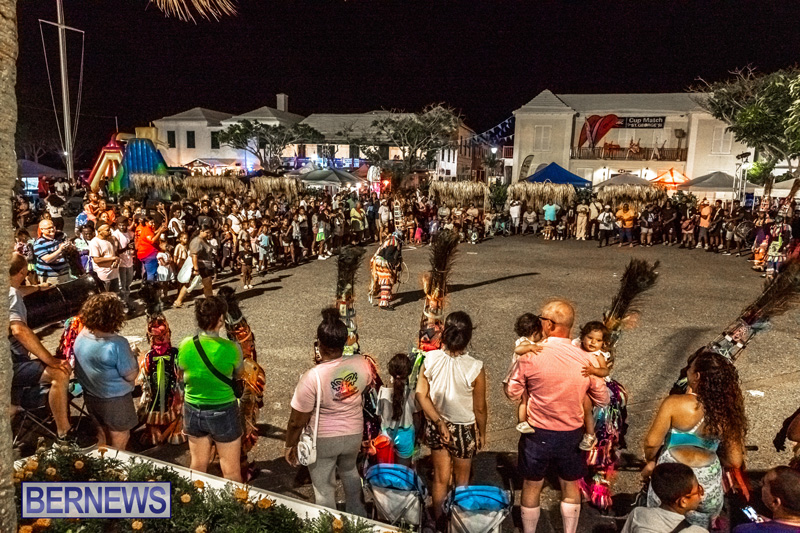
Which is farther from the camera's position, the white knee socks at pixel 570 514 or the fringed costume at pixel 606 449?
the fringed costume at pixel 606 449

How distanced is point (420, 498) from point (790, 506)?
1708 mm

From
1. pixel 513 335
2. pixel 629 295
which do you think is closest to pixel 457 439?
pixel 629 295

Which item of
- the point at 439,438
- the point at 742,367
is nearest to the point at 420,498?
the point at 439,438

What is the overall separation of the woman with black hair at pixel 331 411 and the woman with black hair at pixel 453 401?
40cm

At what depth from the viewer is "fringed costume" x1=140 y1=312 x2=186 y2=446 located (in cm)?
464

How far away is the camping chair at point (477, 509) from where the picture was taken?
290 cm

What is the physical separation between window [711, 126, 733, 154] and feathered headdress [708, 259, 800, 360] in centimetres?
3266

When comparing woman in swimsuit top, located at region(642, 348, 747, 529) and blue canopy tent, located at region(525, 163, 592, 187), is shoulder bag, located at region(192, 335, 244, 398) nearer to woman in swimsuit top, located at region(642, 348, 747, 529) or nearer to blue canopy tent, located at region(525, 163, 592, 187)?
woman in swimsuit top, located at region(642, 348, 747, 529)

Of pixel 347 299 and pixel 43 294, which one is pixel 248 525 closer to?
pixel 347 299

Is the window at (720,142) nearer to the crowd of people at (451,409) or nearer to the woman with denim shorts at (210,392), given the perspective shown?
the crowd of people at (451,409)

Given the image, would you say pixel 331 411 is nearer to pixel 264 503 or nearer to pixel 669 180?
pixel 264 503

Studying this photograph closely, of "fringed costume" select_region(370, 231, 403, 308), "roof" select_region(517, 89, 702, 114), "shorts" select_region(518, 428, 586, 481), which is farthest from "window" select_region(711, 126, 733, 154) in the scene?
"shorts" select_region(518, 428, 586, 481)

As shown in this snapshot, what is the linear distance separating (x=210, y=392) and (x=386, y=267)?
6.01 metres

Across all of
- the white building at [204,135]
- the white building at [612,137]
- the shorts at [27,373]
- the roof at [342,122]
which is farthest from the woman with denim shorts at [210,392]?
the white building at [204,135]
